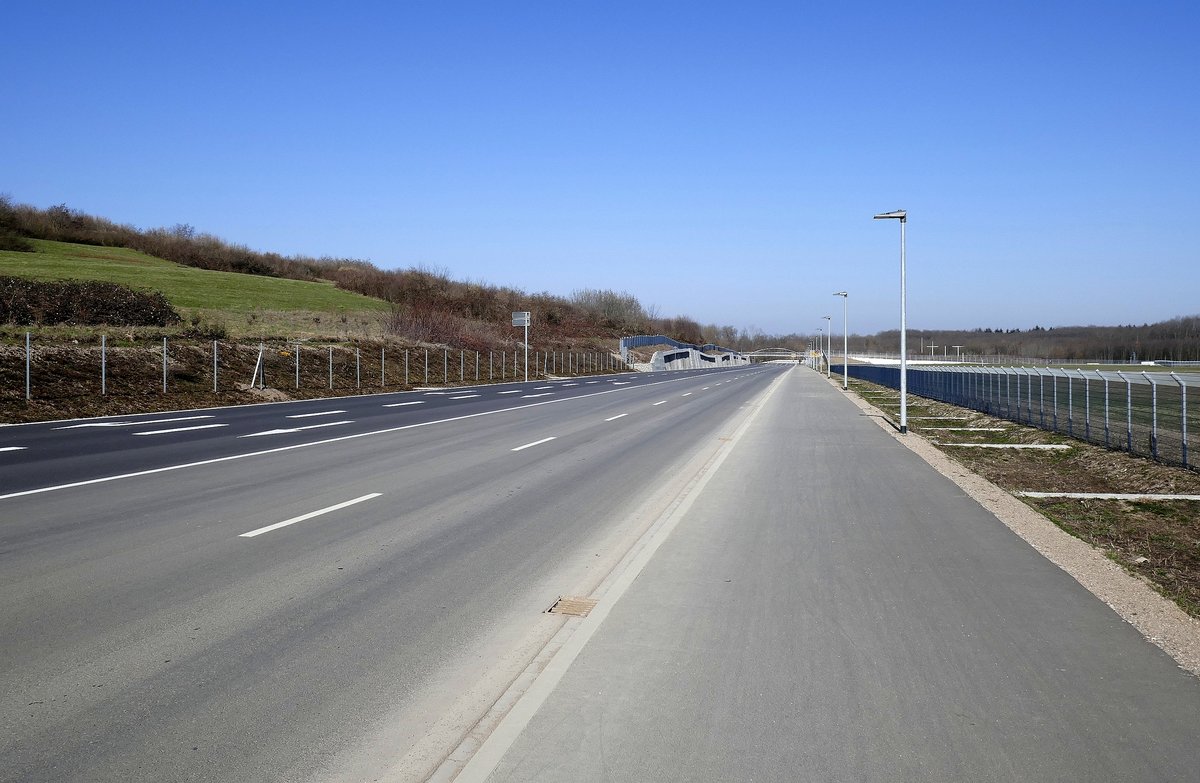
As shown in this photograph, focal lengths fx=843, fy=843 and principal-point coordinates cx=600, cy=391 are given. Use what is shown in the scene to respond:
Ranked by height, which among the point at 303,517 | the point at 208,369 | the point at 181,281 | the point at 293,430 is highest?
the point at 181,281

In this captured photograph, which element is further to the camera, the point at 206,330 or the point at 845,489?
the point at 206,330

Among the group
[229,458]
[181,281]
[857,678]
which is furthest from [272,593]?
[181,281]

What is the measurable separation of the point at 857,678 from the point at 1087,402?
15.4m

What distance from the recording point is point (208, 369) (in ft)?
110

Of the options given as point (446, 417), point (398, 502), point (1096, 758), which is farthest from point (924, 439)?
point (1096, 758)

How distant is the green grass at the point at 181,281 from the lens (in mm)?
50469

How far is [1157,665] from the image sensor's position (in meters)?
5.21

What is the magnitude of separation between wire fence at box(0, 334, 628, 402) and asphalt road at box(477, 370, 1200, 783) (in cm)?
2445

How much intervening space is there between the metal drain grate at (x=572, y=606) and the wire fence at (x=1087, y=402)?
459 inches

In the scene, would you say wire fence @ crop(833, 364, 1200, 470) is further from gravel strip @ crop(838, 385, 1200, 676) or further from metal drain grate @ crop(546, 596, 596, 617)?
metal drain grate @ crop(546, 596, 596, 617)

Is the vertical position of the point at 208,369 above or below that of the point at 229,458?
above

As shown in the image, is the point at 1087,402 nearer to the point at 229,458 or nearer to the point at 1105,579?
the point at 1105,579

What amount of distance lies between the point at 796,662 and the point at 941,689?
836mm

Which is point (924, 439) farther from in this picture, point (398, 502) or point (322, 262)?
point (322, 262)
